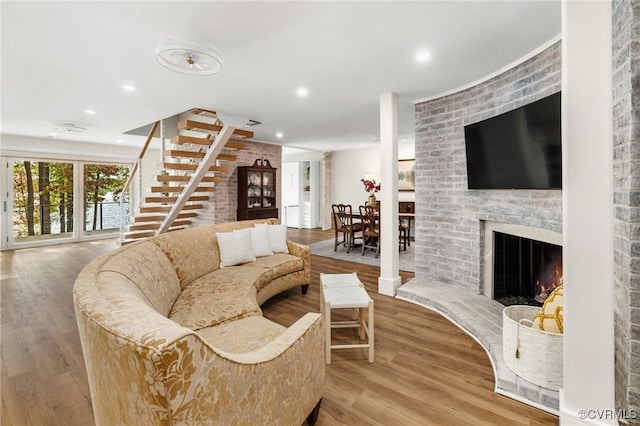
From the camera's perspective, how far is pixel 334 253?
18.3 feet

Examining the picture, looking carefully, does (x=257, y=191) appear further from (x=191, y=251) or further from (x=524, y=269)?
(x=524, y=269)

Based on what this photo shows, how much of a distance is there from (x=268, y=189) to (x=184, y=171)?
1.93 meters

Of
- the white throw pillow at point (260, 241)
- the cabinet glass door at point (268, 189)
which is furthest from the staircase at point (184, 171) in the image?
the white throw pillow at point (260, 241)

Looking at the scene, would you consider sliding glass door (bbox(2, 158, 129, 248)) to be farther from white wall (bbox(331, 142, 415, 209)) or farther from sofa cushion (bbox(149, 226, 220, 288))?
sofa cushion (bbox(149, 226, 220, 288))

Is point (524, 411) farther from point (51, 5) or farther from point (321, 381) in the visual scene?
point (51, 5)

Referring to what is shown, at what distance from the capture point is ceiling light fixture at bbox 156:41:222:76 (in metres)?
2.07

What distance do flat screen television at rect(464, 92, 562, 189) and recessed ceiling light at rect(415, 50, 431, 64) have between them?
0.84m

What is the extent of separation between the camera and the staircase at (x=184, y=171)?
14.1ft

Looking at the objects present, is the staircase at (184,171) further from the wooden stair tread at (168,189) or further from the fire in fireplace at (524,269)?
the fire in fireplace at (524,269)

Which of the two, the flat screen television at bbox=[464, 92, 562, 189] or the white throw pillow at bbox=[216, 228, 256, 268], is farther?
the white throw pillow at bbox=[216, 228, 256, 268]

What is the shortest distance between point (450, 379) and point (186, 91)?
147 inches

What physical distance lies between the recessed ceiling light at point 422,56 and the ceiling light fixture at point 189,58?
164 centimetres

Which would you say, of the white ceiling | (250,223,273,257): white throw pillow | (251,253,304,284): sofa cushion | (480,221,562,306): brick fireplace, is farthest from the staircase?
(480,221,562,306): brick fireplace

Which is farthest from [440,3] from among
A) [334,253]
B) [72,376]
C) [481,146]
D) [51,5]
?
[334,253]
